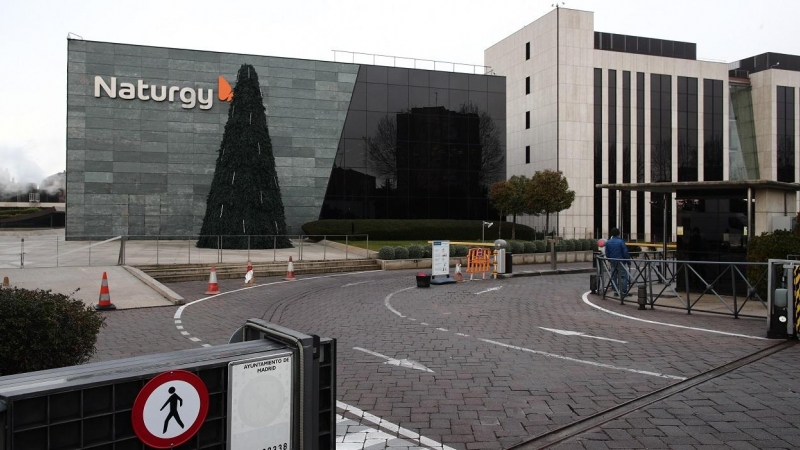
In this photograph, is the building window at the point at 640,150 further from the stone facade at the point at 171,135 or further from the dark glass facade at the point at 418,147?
Result: the stone facade at the point at 171,135

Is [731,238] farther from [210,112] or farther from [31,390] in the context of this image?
[210,112]

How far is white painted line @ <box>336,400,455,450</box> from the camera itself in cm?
549

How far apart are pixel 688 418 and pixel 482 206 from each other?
39.3 m

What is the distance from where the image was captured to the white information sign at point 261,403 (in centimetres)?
319

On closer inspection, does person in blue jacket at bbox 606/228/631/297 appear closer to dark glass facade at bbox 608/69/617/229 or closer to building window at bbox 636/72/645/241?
dark glass facade at bbox 608/69/617/229

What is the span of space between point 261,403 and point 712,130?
56.2m

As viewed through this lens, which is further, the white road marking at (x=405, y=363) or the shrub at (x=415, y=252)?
the shrub at (x=415, y=252)

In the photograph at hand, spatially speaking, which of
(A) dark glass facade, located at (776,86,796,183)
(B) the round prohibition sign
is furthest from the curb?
(A) dark glass facade, located at (776,86,796,183)

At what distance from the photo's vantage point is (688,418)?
614 centimetres

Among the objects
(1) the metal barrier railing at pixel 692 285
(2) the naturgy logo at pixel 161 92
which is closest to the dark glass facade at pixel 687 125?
(2) the naturgy logo at pixel 161 92

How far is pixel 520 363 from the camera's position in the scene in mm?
8562

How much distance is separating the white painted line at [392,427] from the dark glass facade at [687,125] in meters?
50.8

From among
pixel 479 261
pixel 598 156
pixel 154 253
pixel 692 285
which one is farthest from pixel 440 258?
pixel 598 156

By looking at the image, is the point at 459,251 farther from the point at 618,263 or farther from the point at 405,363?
the point at 405,363
